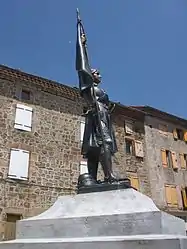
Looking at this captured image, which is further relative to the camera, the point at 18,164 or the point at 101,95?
the point at 18,164

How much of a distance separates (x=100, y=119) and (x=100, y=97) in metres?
0.54

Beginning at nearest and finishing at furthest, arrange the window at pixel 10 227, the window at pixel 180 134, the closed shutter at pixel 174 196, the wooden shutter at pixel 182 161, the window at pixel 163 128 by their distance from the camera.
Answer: the window at pixel 10 227
the closed shutter at pixel 174 196
the wooden shutter at pixel 182 161
the window at pixel 163 128
the window at pixel 180 134

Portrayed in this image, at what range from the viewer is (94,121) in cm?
569

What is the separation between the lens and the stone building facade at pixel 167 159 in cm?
2067

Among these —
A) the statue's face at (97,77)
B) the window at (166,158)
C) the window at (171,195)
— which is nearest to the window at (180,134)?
the window at (166,158)

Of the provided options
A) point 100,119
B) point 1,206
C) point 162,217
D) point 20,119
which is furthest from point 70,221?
point 20,119

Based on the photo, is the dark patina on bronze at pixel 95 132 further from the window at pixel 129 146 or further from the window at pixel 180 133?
the window at pixel 180 133

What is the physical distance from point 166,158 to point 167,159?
15 cm

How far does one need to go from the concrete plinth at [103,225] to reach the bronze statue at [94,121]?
1.93ft

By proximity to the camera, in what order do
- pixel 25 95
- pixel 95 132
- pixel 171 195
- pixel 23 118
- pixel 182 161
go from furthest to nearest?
pixel 182 161, pixel 171 195, pixel 25 95, pixel 23 118, pixel 95 132

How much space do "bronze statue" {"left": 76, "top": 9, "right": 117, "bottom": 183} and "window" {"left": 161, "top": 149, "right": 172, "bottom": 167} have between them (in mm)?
16874

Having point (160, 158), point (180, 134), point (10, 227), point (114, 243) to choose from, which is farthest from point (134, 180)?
point (114, 243)

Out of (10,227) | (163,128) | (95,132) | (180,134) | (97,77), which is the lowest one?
(10,227)

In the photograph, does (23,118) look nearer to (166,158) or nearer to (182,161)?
(166,158)
